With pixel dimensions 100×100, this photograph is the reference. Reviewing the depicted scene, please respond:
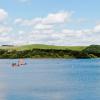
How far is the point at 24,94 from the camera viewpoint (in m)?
64.0

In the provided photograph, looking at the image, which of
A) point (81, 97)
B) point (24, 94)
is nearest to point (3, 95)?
point (24, 94)

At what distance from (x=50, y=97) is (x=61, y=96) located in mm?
2146

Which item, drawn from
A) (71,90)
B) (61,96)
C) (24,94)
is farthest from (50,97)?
(71,90)

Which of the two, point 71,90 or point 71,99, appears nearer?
point 71,99

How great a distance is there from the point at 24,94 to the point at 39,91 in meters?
4.49

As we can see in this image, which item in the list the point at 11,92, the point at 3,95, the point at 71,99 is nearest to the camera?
the point at 71,99

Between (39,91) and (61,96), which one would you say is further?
(39,91)

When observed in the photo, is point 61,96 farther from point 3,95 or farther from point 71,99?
point 3,95

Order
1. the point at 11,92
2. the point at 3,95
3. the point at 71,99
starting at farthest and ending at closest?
the point at 11,92 → the point at 3,95 → the point at 71,99

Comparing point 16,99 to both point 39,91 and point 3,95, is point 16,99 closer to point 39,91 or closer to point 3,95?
point 3,95

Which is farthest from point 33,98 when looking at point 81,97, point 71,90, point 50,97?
point 71,90

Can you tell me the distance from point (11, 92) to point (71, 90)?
1052 cm

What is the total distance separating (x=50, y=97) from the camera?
59.3 m

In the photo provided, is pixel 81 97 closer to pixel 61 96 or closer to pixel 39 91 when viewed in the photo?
pixel 61 96
